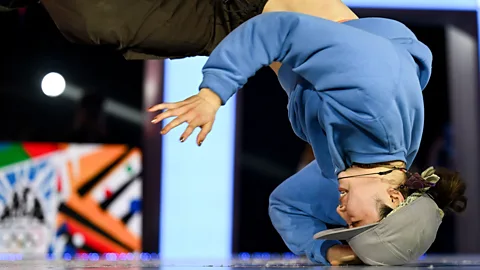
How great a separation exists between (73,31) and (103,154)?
1736 mm

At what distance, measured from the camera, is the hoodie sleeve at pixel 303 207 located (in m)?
1.54

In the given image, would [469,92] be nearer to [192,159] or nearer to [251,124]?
[251,124]

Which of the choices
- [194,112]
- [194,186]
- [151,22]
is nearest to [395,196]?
[194,112]

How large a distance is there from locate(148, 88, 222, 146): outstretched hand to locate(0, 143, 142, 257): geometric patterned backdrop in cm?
206

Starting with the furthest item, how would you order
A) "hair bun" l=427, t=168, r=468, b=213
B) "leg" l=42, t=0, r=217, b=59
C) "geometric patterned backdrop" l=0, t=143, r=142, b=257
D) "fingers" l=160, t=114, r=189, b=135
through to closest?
"geometric patterned backdrop" l=0, t=143, r=142, b=257
"leg" l=42, t=0, r=217, b=59
"hair bun" l=427, t=168, r=468, b=213
"fingers" l=160, t=114, r=189, b=135

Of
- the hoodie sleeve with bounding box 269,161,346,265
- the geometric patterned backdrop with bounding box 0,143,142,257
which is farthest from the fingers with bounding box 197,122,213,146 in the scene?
the geometric patterned backdrop with bounding box 0,143,142,257

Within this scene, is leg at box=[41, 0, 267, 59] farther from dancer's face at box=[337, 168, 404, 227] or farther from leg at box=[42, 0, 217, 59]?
dancer's face at box=[337, 168, 404, 227]

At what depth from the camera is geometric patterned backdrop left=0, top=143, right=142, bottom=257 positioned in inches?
121

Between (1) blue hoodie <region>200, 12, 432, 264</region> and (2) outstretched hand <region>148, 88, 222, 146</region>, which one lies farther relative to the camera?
(1) blue hoodie <region>200, 12, 432, 264</region>

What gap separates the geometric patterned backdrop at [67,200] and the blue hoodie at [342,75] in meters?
1.91

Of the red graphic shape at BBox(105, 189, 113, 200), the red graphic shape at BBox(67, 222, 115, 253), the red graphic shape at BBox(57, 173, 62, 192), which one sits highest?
the red graphic shape at BBox(57, 173, 62, 192)

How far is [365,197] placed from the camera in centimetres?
128

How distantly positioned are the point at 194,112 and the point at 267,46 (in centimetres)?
22

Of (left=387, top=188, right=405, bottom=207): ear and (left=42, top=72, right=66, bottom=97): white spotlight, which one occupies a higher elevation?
(left=42, top=72, right=66, bottom=97): white spotlight
